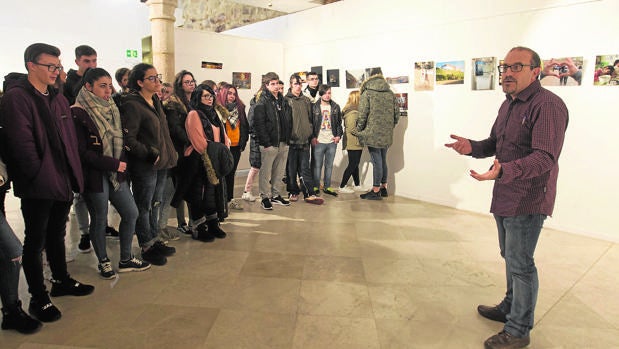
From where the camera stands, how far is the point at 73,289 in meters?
3.15

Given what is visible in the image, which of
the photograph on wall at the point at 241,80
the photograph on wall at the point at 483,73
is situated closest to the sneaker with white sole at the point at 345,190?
the photograph on wall at the point at 483,73

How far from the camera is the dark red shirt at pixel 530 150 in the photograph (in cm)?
225

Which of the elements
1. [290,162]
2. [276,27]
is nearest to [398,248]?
[290,162]

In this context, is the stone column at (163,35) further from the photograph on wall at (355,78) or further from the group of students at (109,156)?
the photograph on wall at (355,78)

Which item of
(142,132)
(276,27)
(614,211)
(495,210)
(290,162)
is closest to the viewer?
(495,210)

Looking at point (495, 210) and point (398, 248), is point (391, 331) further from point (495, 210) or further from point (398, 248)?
point (398, 248)

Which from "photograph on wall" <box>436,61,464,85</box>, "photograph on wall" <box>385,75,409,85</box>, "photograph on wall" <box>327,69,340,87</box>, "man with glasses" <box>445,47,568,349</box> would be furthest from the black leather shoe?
"photograph on wall" <box>327,69,340,87</box>

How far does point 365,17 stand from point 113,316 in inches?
224

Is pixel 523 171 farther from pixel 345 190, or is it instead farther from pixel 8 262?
pixel 345 190

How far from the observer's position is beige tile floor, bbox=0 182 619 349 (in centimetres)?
266

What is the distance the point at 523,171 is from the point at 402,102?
14.3 ft

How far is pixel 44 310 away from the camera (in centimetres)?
278

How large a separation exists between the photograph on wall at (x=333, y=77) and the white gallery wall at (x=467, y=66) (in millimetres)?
91

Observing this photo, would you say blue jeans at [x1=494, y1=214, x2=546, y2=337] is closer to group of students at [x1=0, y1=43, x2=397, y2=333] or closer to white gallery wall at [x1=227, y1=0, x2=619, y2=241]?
group of students at [x1=0, y1=43, x2=397, y2=333]
